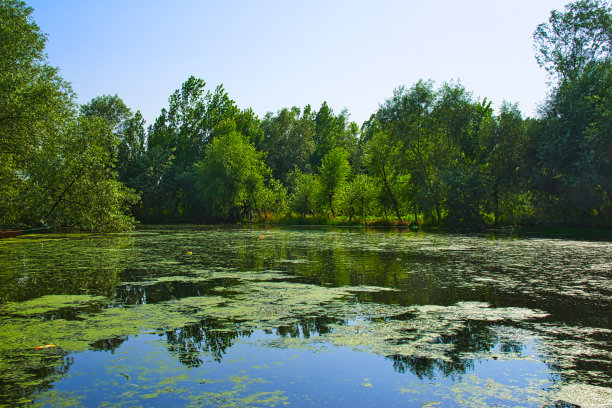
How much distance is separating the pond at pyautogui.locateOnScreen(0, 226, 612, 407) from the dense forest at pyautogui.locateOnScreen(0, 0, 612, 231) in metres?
12.4

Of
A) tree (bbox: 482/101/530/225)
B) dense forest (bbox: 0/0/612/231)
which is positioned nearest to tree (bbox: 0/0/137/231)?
dense forest (bbox: 0/0/612/231)

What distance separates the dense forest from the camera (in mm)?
21000

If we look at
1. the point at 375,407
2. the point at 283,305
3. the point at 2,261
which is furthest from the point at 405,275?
the point at 2,261

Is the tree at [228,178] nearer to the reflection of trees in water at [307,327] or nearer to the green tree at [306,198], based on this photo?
the green tree at [306,198]

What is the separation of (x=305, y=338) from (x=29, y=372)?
2.69 m

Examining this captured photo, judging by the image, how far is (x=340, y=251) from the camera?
632 inches

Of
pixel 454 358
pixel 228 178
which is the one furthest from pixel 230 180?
pixel 454 358

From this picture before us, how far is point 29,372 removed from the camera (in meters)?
4.24

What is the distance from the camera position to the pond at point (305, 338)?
3.80 metres

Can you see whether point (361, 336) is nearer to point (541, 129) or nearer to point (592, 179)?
point (592, 179)

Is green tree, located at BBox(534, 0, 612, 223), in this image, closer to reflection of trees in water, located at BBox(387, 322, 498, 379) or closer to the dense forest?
the dense forest

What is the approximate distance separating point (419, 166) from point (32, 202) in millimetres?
26968

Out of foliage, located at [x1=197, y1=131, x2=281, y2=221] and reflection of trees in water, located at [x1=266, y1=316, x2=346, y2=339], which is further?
foliage, located at [x1=197, y1=131, x2=281, y2=221]

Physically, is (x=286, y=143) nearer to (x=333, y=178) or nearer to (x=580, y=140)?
(x=333, y=178)
